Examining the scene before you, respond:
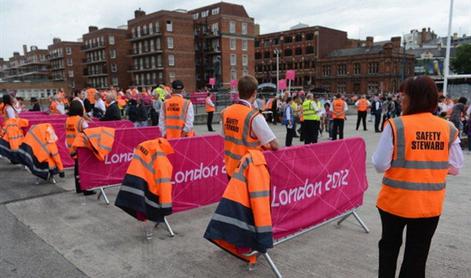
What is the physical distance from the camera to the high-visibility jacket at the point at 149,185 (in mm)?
4430

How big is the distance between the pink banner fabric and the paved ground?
1.22 feet

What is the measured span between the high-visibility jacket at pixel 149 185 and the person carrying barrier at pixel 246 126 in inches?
38.0

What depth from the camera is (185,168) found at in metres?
5.14

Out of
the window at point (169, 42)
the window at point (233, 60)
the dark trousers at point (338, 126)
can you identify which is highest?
the window at point (169, 42)

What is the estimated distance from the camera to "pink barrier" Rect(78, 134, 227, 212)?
5.08 m

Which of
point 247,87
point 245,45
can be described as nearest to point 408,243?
point 247,87

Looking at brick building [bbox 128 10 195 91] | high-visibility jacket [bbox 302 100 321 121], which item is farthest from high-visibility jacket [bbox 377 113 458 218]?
brick building [bbox 128 10 195 91]

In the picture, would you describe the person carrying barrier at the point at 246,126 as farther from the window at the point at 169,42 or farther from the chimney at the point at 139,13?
the chimney at the point at 139,13

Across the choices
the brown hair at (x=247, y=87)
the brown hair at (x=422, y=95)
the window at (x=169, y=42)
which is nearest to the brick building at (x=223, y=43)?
the window at (x=169, y=42)

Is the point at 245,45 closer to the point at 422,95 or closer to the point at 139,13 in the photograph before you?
the point at 139,13

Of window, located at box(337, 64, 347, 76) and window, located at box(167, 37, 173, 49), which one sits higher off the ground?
window, located at box(167, 37, 173, 49)

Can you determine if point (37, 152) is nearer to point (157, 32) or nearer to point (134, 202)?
point (134, 202)

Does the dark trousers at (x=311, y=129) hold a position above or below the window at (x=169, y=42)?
below

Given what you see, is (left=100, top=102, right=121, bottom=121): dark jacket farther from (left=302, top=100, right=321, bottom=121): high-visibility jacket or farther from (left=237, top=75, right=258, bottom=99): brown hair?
(left=302, top=100, right=321, bottom=121): high-visibility jacket
